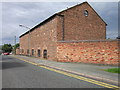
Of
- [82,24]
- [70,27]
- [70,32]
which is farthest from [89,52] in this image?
[82,24]

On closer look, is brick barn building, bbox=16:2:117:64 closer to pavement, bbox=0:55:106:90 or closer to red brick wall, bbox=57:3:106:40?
red brick wall, bbox=57:3:106:40

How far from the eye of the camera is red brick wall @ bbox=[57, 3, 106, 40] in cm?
2088

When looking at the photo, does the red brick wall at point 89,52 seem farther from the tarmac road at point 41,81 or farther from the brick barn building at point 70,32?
the tarmac road at point 41,81

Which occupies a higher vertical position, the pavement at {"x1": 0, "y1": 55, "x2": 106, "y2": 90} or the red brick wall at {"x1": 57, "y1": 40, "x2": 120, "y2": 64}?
the red brick wall at {"x1": 57, "y1": 40, "x2": 120, "y2": 64}

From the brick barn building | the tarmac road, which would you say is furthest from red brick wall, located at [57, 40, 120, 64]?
the tarmac road

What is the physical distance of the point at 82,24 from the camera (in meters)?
22.5

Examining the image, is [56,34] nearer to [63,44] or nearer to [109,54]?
[63,44]

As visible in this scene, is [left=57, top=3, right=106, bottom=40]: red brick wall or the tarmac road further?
[left=57, top=3, right=106, bottom=40]: red brick wall

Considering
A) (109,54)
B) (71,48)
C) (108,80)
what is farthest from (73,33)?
(108,80)

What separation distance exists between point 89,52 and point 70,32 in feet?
19.7

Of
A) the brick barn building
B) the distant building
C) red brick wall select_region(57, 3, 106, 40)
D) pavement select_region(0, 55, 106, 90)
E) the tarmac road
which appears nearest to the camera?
pavement select_region(0, 55, 106, 90)

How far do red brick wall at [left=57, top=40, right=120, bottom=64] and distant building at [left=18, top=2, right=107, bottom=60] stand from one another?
4.94ft

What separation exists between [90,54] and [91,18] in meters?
9.94

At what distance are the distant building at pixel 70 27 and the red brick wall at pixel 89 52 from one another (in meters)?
1.51
